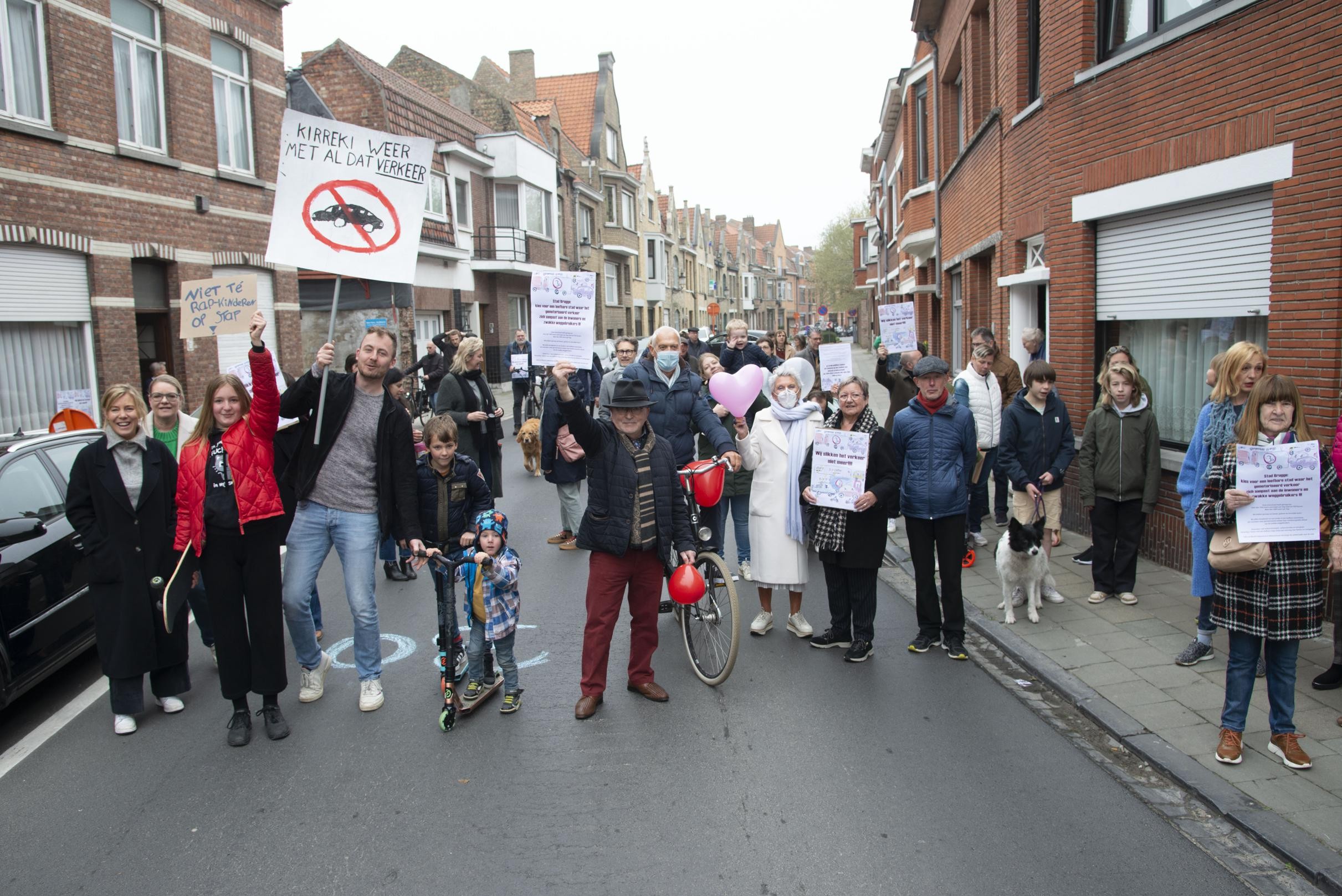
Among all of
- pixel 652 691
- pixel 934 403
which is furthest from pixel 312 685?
pixel 934 403

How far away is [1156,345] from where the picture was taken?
8539mm

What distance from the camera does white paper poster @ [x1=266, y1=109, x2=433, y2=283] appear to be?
5305 millimetres

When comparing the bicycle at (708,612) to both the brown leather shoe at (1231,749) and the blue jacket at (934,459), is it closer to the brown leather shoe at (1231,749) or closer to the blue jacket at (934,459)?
the blue jacket at (934,459)

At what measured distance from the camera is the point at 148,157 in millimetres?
14328

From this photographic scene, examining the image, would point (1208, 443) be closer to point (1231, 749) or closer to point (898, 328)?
point (1231, 749)

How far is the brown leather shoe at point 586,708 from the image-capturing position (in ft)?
16.4

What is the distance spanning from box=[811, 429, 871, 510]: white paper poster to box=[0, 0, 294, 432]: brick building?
33.0 ft

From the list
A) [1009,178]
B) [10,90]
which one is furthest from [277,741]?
[10,90]

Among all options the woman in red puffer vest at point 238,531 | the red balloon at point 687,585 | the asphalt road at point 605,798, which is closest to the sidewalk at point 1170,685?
the asphalt road at point 605,798

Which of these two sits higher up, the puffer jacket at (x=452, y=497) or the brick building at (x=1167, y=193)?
the brick building at (x=1167, y=193)

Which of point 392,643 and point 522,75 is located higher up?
point 522,75

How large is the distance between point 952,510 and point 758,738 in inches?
83.8

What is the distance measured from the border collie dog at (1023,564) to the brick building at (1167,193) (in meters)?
1.71

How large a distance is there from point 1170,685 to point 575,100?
44538mm
